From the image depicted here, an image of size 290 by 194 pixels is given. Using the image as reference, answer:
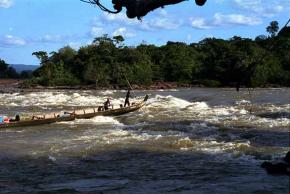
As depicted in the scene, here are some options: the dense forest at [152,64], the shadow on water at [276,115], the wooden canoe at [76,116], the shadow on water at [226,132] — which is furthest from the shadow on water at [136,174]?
the dense forest at [152,64]

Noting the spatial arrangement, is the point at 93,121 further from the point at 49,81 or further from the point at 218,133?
the point at 49,81

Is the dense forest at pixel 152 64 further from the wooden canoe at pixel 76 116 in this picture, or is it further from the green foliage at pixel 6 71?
the wooden canoe at pixel 76 116

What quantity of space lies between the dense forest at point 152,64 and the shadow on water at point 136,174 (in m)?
45.4

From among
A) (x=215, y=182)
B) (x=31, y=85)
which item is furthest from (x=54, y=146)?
(x=31, y=85)

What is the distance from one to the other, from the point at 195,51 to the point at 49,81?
19.5m

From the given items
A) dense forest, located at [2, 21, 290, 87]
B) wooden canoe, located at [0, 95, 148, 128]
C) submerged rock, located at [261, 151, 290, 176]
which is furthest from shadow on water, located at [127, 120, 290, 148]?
dense forest, located at [2, 21, 290, 87]

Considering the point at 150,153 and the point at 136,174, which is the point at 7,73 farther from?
the point at 136,174

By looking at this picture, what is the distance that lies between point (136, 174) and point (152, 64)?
5659 cm

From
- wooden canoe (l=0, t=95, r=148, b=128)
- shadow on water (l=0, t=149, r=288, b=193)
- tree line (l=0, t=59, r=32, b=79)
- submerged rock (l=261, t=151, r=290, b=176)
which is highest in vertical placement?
tree line (l=0, t=59, r=32, b=79)

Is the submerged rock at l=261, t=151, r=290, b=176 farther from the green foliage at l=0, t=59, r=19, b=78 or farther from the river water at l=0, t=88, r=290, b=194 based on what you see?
the green foliage at l=0, t=59, r=19, b=78

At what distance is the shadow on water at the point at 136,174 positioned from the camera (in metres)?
11.7

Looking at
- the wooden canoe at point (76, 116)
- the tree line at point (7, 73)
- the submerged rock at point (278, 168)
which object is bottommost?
the submerged rock at point (278, 168)

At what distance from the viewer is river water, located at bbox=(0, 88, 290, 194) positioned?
12094 mm

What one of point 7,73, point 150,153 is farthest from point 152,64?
point 150,153
